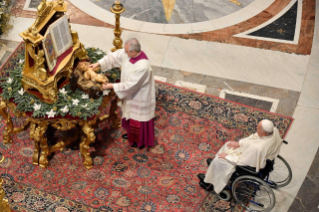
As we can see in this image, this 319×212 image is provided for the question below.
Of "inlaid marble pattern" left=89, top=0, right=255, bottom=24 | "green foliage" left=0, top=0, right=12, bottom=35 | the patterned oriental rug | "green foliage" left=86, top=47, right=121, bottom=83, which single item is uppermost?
"inlaid marble pattern" left=89, top=0, right=255, bottom=24

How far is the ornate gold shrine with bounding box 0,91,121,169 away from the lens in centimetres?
486

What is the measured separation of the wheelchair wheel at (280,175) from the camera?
520 centimetres

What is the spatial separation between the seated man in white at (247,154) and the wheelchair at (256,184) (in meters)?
0.08

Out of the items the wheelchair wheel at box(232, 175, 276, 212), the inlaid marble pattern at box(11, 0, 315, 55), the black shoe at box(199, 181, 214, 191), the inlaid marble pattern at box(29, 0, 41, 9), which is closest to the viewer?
the wheelchair wheel at box(232, 175, 276, 212)

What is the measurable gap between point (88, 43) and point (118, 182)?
3.13 m

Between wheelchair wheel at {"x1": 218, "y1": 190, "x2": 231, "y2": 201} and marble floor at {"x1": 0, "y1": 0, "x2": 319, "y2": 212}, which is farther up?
marble floor at {"x1": 0, "y1": 0, "x2": 319, "y2": 212}

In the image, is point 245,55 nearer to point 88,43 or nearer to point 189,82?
point 189,82

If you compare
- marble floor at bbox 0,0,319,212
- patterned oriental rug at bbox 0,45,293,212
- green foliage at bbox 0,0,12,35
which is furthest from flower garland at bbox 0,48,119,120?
green foliage at bbox 0,0,12,35

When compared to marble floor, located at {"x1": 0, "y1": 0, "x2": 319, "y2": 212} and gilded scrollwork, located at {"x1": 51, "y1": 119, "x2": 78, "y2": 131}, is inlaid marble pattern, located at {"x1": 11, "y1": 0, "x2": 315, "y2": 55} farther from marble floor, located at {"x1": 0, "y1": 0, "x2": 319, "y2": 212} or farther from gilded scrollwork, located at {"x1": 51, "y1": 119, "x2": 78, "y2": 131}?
gilded scrollwork, located at {"x1": 51, "y1": 119, "x2": 78, "y2": 131}

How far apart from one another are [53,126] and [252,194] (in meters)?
2.56

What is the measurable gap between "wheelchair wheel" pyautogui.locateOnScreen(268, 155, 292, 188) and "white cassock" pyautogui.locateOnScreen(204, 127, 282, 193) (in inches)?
27.8

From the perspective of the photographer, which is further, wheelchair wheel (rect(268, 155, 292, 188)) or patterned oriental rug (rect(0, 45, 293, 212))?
wheelchair wheel (rect(268, 155, 292, 188))

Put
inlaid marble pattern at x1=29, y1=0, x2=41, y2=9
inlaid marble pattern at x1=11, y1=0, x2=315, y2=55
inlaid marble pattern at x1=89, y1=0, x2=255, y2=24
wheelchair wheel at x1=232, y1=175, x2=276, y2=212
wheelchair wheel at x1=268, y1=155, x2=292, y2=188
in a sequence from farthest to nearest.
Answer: inlaid marble pattern at x1=29, y1=0, x2=41, y2=9 → inlaid marble pattern at x1=89, y1=0, x2=255, y2=24 → inlaid marble pattern at x1=11, y1=0, x2=315, y2=55 → wheelchair wheel at x1=268, y1=155, x2=292, y2=188 → wheelchair wheel at x1=232, y1=175, x2=276, y2=212

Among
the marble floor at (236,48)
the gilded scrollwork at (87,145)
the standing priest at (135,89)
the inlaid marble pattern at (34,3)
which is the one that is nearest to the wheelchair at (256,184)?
the marble floor at (236,48)
